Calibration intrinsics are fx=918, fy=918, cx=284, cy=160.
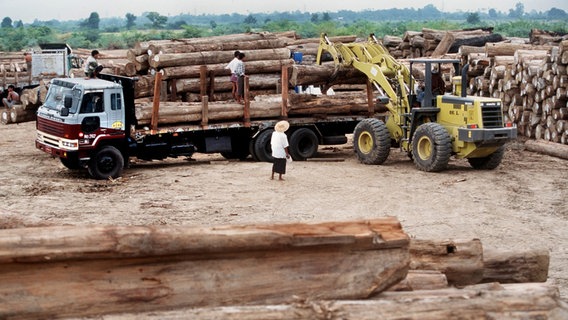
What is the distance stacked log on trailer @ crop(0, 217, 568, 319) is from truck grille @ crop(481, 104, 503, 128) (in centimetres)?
1582

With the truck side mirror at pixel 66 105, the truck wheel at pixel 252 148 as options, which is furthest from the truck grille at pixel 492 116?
the truck side mirror at pixel 66 105

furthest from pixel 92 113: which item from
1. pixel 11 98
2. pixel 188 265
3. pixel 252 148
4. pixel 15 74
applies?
pixel 15 74

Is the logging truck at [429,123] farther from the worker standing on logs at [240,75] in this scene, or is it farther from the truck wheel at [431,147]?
the worker standing on logs at [240,75]

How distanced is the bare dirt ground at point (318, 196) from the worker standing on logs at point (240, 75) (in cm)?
191

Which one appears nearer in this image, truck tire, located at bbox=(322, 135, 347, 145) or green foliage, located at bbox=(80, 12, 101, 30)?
truck tire, located at bbox=(322, 135, 347, 145)

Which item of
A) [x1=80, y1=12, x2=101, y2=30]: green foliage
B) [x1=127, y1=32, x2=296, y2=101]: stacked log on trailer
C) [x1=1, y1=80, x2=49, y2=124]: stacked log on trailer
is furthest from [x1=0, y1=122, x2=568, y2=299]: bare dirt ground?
[x1=80, y1=12, x2=101, y2=30]: green foliage

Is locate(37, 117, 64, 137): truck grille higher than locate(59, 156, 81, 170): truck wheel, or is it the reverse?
locate(37, 117, 64, 137): truck grille

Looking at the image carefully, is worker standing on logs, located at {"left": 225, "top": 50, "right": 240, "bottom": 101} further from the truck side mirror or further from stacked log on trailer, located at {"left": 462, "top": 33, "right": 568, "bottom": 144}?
stacked log on trailer, located at {"left": 462, "top": 33, "right": 568, "bottom": 144}

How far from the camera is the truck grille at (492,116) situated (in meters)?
21.4

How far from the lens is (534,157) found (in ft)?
83.8

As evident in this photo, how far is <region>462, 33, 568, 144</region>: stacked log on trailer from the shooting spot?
85.7ft

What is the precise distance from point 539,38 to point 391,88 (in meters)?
19.5

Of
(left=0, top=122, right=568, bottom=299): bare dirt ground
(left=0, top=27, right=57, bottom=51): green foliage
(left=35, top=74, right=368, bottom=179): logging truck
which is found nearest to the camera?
→ (left=0, top=122, right=568, bottom=299): bare dirt ground

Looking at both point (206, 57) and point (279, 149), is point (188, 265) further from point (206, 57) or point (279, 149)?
point (206, 57)
